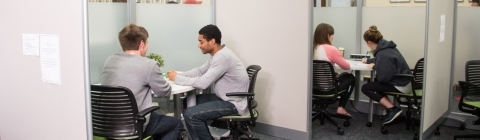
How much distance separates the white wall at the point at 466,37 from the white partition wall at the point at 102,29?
10.1 ft

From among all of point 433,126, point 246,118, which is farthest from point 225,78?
point 433,126

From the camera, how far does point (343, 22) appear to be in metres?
5.03

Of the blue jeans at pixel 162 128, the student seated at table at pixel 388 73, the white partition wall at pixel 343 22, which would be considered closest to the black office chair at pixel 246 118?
the blue jeans at pixel 162 128

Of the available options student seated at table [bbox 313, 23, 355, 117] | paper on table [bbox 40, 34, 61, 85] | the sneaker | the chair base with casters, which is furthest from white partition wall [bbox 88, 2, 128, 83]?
the sneaker

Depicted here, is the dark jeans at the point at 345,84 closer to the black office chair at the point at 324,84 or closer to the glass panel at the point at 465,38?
the black office chair at the point at 324,84

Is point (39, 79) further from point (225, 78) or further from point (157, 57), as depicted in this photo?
point (157, 57)

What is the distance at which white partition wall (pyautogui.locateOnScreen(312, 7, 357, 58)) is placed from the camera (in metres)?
4.95

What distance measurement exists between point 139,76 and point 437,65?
251 centimetres

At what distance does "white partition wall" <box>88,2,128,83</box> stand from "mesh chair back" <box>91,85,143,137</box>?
0.98m

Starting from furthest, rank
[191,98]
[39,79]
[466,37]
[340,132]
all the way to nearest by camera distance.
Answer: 1. [466,37]
2. [340,132]
3. [191,98]
4. [39,79]

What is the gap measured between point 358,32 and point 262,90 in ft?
5.50

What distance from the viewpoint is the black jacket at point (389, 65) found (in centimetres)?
389

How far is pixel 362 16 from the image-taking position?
4.86 meters

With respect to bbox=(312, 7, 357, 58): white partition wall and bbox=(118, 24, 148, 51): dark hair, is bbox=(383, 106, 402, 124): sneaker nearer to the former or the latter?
bbox=(312, 7, 357, 58): white partition wall
